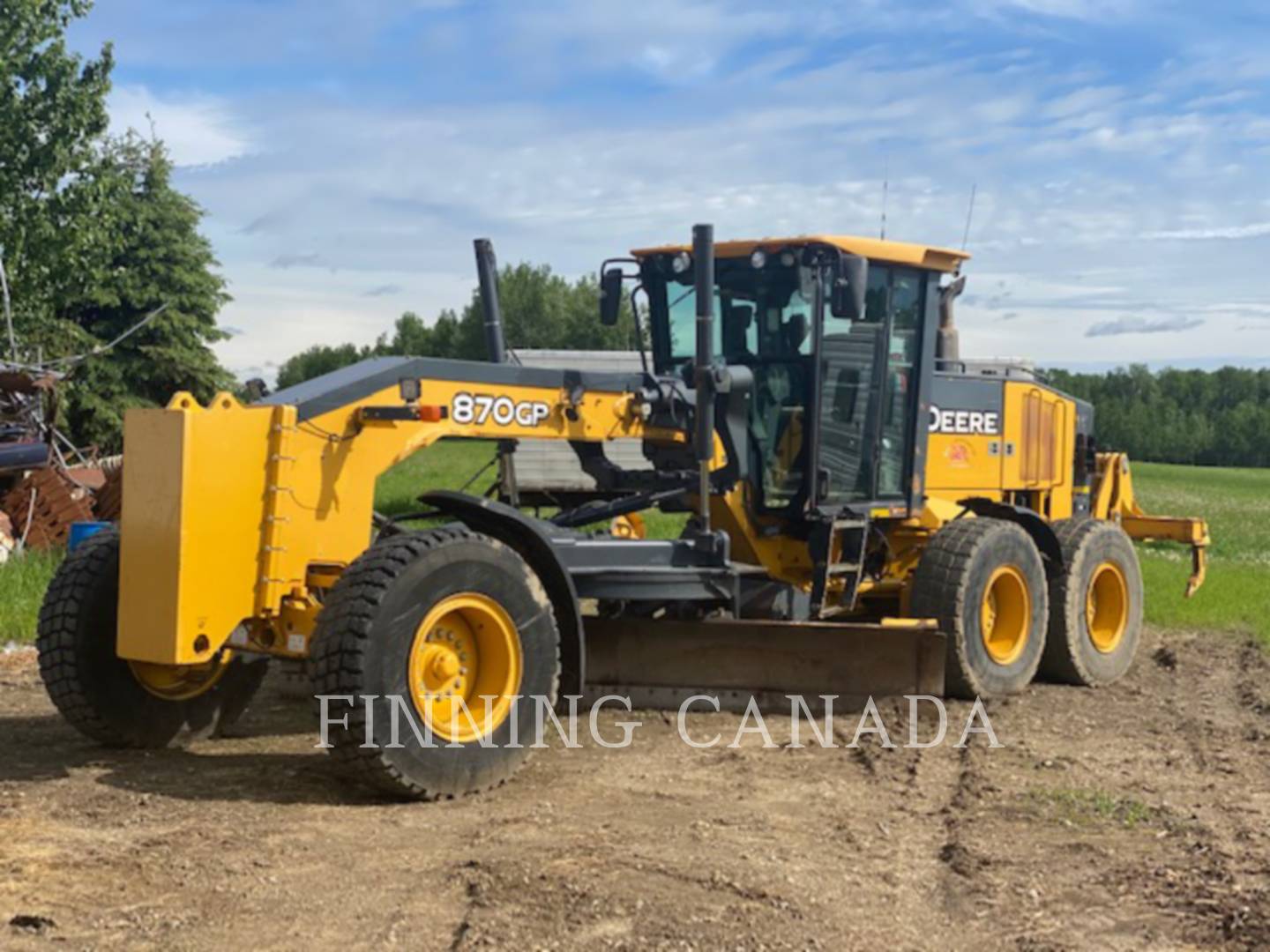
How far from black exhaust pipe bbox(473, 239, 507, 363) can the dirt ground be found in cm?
234

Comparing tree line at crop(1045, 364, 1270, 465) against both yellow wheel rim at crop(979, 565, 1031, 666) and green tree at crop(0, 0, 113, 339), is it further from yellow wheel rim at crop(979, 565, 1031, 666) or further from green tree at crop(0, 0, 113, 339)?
yellow wheel rim at crop(979, 565, 1031, 666)

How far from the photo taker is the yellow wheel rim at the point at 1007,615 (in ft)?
32.4

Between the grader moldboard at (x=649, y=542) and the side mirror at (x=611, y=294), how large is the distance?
26mm

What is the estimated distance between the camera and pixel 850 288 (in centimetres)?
846

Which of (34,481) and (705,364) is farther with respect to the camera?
(34,481)

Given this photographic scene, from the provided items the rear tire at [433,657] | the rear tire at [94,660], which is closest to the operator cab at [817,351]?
the rear tire at [433,657]

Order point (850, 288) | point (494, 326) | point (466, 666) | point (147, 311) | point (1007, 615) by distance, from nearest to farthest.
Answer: point (466, 666)
point (850, 288)
point (494, 326)
point (1007, 615)
point (147, 311)

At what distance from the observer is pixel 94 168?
20.7 meters

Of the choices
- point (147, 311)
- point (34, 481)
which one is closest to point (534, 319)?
point (147, 311)

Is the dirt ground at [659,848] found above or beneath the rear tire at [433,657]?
beneath

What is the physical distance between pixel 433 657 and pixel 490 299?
2974mm

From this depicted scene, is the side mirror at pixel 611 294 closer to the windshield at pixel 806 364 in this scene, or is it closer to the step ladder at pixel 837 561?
the windshield at pixel 806 364

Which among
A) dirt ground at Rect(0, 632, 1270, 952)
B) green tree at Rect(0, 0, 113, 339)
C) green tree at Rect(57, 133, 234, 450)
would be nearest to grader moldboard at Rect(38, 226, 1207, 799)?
dirt ground at Rect(0, 632, 1270, 952)

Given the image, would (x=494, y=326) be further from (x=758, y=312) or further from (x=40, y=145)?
(x=40, y=145)
